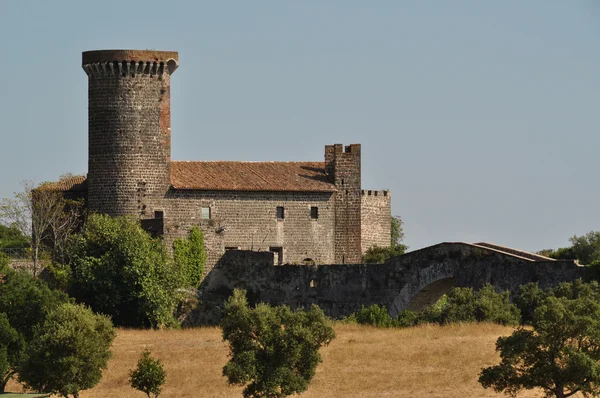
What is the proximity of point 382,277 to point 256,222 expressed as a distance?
8.13 m

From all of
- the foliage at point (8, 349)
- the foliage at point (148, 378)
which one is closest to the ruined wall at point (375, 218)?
the foliage at point (8, 349)

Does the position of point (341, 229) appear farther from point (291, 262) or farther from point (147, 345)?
point (147, 345)

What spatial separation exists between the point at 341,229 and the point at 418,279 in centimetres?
995

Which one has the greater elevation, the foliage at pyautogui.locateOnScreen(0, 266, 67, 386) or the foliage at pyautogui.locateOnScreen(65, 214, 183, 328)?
the foliage at pyautogui.locateOnScreen(65, 214, 183, 328)

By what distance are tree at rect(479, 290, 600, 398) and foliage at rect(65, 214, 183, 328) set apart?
93.4ft

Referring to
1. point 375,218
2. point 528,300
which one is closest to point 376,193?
point 375,218

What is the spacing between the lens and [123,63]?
7906 cm

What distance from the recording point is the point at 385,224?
89438 mm

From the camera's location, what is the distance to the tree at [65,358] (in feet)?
185

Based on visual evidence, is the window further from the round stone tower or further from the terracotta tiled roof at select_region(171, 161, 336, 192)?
the round stone tower

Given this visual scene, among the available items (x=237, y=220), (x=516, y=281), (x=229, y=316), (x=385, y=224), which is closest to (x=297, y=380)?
(x=229, y=316)

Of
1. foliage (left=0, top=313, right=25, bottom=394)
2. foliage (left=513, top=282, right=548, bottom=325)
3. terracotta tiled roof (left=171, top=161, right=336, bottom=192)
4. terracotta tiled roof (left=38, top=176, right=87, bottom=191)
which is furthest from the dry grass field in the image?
terracotta tiled roof (left=38, top=176, right=87, bottom=191)

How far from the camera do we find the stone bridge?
6825 cm

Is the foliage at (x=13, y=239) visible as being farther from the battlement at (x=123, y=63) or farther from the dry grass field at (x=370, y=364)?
the dry grass field at (x=370, y=364)
